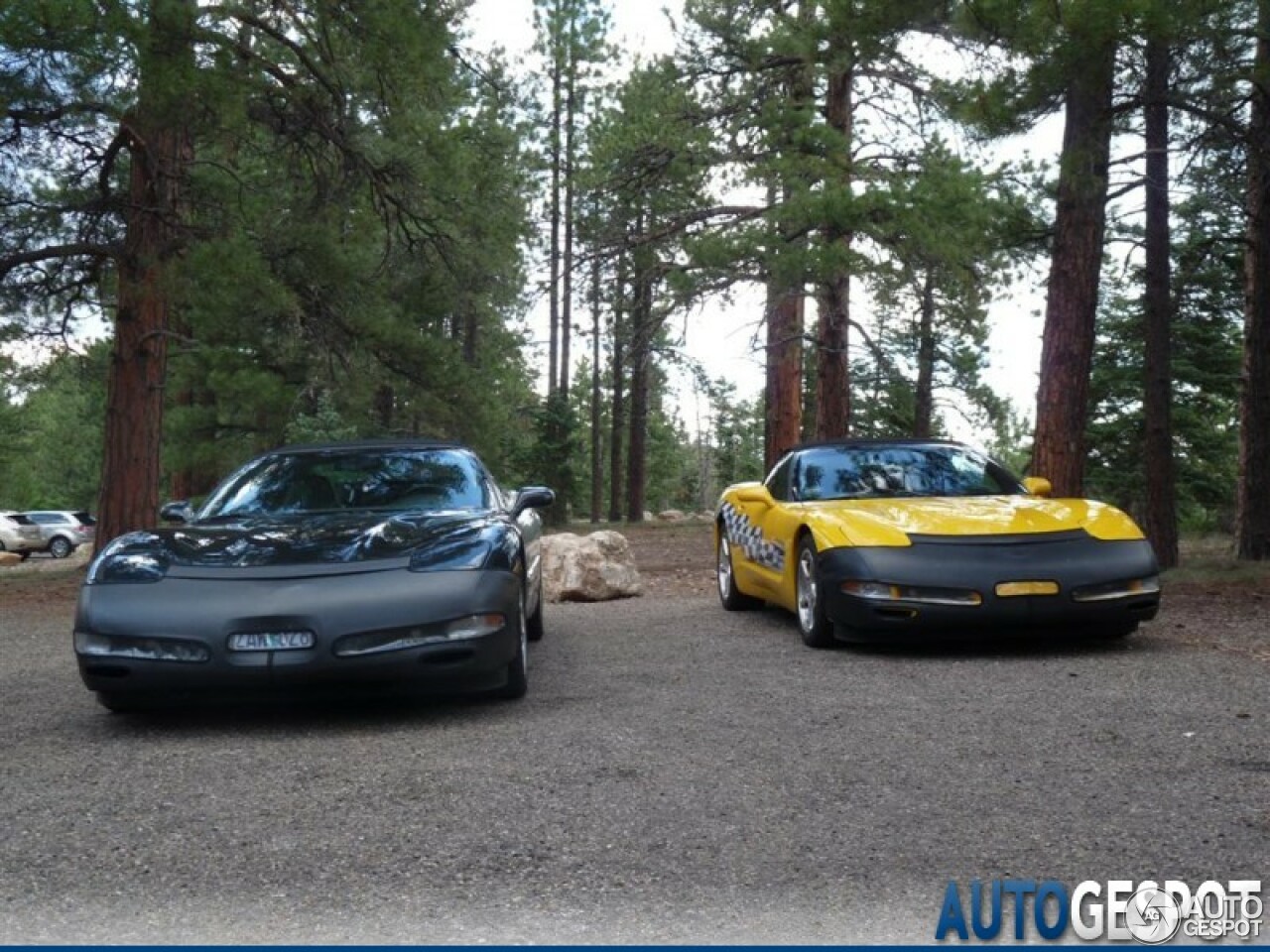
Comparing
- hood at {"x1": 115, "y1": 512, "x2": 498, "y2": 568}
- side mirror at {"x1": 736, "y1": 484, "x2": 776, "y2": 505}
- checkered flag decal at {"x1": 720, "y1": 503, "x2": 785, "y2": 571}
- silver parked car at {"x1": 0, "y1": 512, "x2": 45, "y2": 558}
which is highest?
side mirror at {"x1": 736, "y1": 484, "x2": 776, "y2": 505}

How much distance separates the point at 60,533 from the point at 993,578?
4130 centimetres

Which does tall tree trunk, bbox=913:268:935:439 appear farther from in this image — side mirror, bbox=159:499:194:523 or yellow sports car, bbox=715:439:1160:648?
side mirror, bbox=159:499:194:523

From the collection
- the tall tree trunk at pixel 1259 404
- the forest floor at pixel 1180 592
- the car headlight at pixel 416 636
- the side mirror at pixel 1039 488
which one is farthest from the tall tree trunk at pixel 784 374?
the car headlight at pixel 416 636

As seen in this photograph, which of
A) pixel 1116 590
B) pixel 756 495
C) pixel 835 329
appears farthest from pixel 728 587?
pixel 835 329

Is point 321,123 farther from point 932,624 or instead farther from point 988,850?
point 988,850

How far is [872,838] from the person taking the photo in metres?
4.05

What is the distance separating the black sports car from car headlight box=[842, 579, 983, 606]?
2277 mm

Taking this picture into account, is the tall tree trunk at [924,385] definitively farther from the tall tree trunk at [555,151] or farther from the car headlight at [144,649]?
the car headlight at [144,649]

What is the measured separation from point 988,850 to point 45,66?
1132 centimetres

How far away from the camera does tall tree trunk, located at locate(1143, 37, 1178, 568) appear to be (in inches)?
581

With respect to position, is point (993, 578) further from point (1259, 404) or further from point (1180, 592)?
point (1259, 404)

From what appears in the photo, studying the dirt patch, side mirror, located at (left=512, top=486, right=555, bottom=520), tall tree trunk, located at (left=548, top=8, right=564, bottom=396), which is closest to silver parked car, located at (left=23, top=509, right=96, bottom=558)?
tall tree trunk, located at (left=548, top=8, right=564, bottom=396)

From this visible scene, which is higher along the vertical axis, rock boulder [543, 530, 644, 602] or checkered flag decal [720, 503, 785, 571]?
checkered flag decal [720, 503, 785, 571]

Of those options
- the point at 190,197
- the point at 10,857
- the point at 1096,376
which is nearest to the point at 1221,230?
the point at 1096,376
